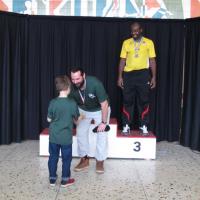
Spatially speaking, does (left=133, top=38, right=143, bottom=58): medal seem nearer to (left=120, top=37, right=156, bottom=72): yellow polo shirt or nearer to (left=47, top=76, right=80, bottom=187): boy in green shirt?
(left=120, top=37, right=156, bottom=72): yellow polo shirt

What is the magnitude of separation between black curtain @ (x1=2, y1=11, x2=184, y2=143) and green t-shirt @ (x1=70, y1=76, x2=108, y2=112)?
1.33 meters

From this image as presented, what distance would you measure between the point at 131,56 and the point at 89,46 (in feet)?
2.70

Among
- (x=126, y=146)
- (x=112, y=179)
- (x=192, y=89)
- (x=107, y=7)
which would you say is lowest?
(x=112, y=179)

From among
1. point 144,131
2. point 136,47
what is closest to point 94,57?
point 136,47

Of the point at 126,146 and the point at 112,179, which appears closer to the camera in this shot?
the point at 112,179

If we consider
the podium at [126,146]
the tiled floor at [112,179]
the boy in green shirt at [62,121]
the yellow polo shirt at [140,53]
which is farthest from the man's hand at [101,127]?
the yellow polo shirt at [140,53]

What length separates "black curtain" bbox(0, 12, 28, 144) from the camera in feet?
Answer: 15.6

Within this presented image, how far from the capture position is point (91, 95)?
359 cm

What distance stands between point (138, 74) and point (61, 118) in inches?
Answer: 65.0

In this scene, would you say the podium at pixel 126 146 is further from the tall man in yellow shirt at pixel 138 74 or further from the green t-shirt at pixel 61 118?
the green t-shirt at pixel 61 118

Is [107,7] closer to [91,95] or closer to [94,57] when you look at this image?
[94,57]

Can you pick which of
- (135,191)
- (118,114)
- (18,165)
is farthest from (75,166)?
(118,114)

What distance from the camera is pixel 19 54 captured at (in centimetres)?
496

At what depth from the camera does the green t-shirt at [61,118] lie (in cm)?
314
